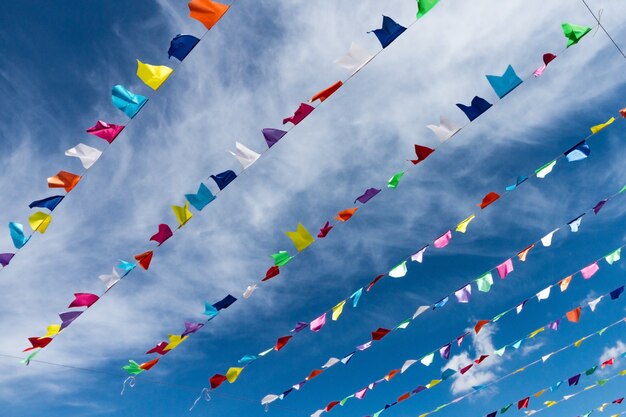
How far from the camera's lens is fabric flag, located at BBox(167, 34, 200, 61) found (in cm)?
486

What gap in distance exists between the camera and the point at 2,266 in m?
6.36

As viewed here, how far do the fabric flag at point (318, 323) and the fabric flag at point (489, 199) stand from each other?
3536mm

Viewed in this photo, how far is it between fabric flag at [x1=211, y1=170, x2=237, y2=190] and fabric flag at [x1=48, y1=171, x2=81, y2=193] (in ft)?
5.38

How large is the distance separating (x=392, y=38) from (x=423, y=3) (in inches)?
18.9

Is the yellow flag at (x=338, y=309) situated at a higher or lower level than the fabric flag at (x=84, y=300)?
lower

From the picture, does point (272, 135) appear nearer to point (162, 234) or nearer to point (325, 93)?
point (325, 93)

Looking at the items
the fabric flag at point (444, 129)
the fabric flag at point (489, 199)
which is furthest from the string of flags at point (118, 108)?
the fabric flag at point (489, 199)

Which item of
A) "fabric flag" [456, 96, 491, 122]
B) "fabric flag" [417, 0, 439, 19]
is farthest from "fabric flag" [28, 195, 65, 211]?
"fabric flag" [456, 96, 491, 122]

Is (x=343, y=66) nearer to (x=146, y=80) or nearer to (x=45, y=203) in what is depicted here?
(x=146, y=80)

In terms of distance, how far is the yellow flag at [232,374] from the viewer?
8945mm

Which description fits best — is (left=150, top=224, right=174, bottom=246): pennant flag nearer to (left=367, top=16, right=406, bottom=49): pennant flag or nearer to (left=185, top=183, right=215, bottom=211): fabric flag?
(left=185, top=183, right=215, bottom=211): fabric flag

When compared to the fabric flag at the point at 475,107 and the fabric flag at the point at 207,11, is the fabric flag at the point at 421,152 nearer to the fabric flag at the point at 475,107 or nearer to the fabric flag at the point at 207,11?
the fabric flag at the point at 475,107

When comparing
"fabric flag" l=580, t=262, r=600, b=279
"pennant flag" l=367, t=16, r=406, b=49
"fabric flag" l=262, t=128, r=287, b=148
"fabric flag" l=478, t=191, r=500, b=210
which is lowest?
"fabric flag" l=580, t=262, r=600, b=279

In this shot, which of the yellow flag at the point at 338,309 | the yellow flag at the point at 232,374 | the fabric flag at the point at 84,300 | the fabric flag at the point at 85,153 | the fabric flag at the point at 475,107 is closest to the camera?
the fabric flag at the point at 85,153
